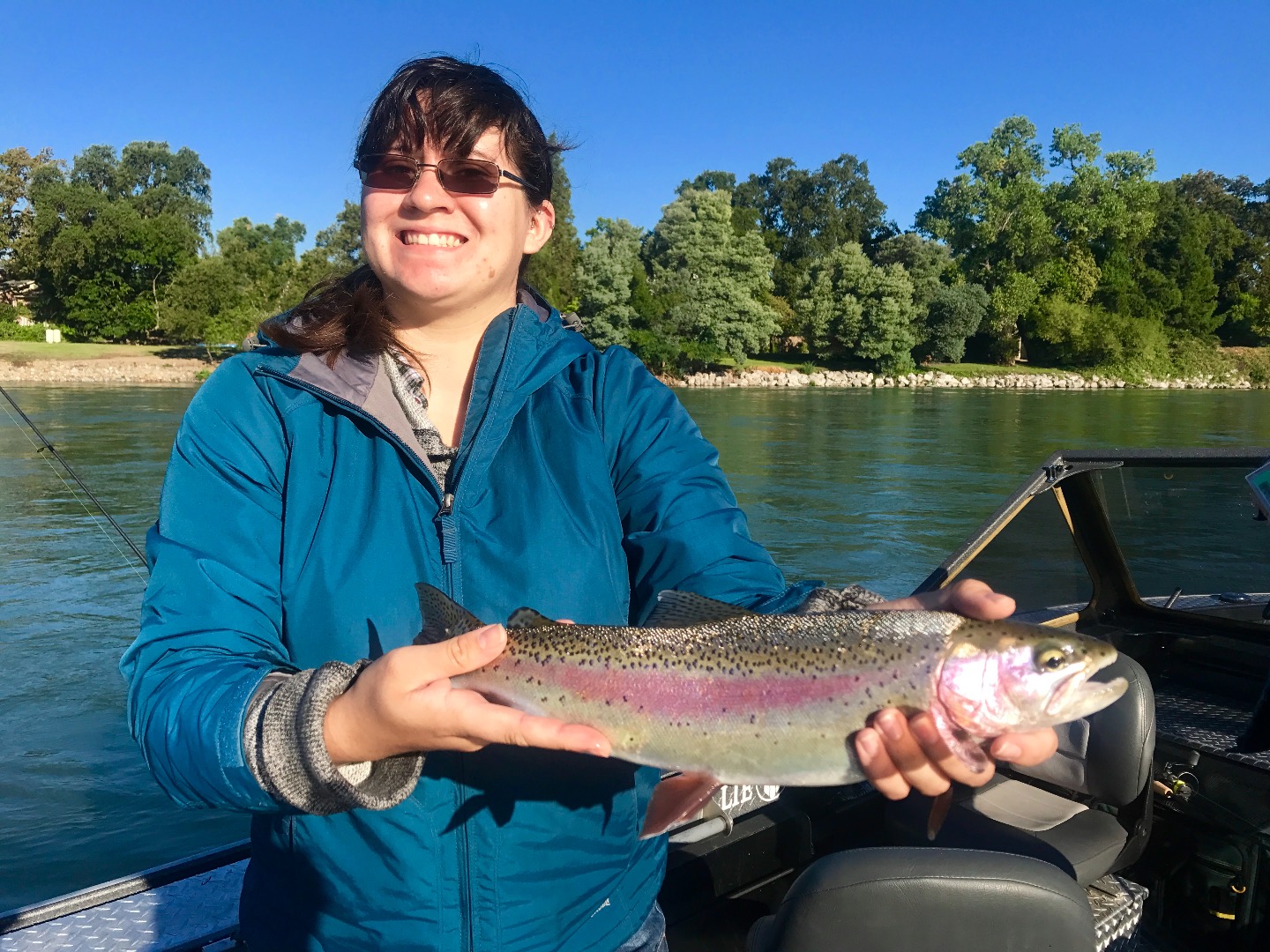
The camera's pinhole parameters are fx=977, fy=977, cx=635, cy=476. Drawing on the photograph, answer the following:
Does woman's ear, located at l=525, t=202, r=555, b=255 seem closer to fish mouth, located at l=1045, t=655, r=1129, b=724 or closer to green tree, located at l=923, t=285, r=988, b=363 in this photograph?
fish mouth, located at l=1045, t=655, r=1129, b=724

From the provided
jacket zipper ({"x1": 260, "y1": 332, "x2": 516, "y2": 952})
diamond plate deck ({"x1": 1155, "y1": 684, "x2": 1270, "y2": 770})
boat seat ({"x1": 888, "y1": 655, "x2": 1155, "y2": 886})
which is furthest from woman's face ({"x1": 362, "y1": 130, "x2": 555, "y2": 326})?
diamond plate deck ({"x1": 1155, "y1": 684, "x2": 1270, "y2": 770})

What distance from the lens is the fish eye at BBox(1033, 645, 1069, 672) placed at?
6.93 feet

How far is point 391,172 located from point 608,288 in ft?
199

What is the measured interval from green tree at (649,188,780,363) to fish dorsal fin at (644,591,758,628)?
6037 cm

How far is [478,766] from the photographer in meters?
1.94

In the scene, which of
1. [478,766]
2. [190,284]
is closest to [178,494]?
[478,766]

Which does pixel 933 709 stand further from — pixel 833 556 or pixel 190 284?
pixel 190 284

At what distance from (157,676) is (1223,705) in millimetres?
5243

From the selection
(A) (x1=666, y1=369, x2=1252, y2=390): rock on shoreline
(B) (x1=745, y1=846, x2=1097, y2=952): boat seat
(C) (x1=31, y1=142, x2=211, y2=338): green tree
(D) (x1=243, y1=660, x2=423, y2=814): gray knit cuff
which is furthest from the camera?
(C) (x1=31, y1=142, x2=211, y2=338): green tree

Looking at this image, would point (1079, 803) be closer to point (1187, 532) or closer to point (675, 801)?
point (1187, 532)

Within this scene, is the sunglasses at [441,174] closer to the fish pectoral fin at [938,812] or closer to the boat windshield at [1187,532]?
the fish pectoral fin at [938,812]

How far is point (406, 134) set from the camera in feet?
7.34

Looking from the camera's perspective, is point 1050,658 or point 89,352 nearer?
point 1050,658

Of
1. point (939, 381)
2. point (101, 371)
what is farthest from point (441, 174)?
point (939, 381)
